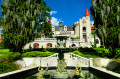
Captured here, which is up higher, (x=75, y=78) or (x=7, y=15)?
(x=7, y=15)

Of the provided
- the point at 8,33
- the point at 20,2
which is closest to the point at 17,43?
the point at 8,33

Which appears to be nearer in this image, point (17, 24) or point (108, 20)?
point (17, 24)

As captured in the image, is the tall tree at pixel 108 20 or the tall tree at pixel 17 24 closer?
the tall tree at pixel 17 24

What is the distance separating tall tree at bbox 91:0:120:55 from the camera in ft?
49.0

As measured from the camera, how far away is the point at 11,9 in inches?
620

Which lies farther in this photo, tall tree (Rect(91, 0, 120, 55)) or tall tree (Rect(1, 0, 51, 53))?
tall tree (Rect(91, 0, 120, 55))

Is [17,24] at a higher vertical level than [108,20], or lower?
lower

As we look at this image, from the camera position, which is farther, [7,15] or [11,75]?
[7,15]

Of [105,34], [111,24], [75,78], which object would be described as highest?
[111,24]

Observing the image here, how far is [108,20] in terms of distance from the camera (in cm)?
1625

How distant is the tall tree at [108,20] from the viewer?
49.0 ft

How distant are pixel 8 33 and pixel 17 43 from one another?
1.75 m

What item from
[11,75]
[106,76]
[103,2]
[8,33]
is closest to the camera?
[11,75]

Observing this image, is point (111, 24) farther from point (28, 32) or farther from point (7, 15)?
point (7, 15)
